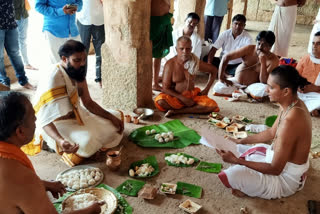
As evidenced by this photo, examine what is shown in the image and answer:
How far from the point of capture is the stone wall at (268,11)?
12570 millimetres

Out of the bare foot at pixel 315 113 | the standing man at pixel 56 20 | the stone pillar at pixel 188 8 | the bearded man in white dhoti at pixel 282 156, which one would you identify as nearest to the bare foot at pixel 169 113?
the bearded man in white dhoti at pixel 282 156

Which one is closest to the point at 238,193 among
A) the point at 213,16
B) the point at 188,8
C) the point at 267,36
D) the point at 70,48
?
the point at 70,48

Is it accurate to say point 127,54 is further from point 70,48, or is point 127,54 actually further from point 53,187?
point 53,187

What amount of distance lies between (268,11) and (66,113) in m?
12.5

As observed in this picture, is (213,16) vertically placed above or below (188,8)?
below

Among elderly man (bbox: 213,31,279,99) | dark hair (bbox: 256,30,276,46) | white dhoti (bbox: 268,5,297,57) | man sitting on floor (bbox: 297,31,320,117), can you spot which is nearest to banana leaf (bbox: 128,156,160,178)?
elderly man (bbox: 213,31,279,99)

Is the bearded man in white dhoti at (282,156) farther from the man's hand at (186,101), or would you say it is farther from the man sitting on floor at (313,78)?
the man sitting on floor at (313,78)

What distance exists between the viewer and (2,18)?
4168 mm

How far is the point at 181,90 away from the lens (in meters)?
4.28

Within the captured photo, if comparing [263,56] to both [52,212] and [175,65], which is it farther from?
[52,212]

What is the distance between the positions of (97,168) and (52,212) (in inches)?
47.1

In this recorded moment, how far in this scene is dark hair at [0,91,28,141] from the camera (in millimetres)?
1488

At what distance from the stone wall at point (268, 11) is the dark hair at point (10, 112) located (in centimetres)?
1349

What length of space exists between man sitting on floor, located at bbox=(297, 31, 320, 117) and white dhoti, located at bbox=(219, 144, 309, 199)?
2.14 m
